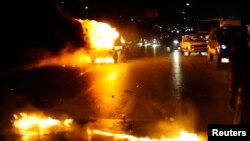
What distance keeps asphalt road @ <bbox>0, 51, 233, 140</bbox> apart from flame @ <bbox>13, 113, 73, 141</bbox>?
247mm

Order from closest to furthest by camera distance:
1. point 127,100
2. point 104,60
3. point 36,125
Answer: point 36,125, point 127,100, point 104,60

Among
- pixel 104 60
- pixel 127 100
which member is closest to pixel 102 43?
pixel 104 60

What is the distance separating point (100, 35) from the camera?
32812 mm

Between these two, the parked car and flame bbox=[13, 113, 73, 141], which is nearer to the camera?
flame bbox=[13, 113, 73, 141]

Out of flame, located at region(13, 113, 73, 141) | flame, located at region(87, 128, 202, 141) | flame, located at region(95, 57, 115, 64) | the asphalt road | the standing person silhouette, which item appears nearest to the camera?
the standing person silhouette

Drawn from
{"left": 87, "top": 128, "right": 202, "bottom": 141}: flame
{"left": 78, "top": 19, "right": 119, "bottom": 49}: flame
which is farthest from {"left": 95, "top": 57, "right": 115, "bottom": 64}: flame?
{"left": 87, "top": 128, "right": 202, "bottom": 141}: flame

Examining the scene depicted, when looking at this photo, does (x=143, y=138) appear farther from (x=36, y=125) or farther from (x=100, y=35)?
(x=100, y=35)

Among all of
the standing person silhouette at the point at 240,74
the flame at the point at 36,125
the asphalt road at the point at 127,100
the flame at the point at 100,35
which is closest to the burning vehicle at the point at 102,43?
the flame at the point at 100,35

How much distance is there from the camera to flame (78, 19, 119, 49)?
32.5m

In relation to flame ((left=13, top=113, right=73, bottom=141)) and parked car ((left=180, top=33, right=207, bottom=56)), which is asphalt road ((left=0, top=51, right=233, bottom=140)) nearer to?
flame ((left=13, top=113, right=73, bottom=141))

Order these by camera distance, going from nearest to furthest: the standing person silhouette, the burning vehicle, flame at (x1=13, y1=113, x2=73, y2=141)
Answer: the standing person silhouette < flame at (x1=13, y1=113, x2=73, y2=141) < the burning vehicle

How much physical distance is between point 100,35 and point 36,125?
22802 mm

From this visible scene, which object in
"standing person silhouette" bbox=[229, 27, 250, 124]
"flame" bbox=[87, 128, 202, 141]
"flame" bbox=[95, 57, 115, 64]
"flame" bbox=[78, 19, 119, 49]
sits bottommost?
"flame" bbox=[87, 128, 202, 141]

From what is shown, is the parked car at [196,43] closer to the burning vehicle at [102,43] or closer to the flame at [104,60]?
the burning vehicle at [102,43]
